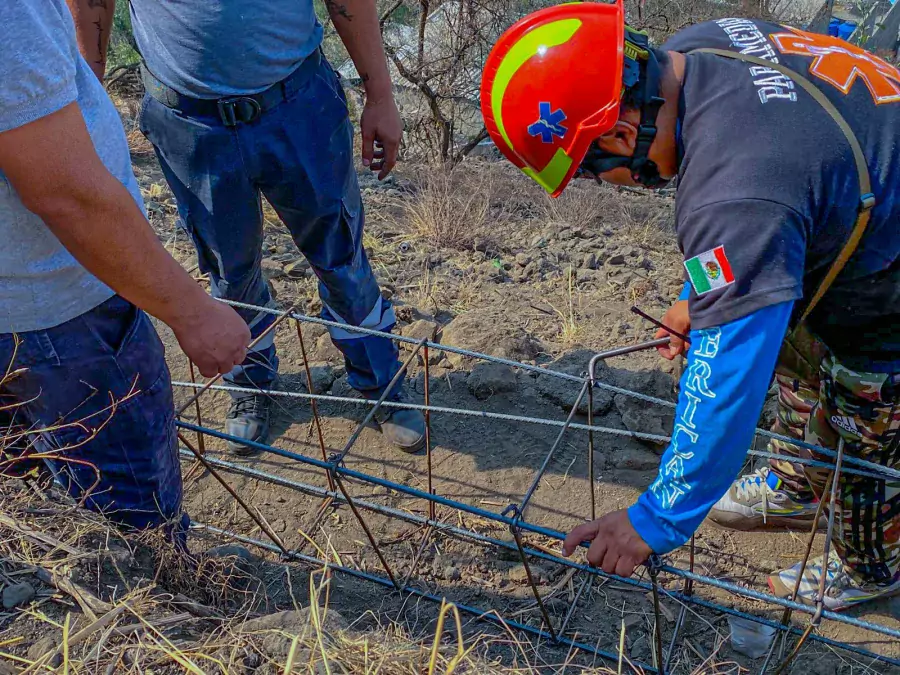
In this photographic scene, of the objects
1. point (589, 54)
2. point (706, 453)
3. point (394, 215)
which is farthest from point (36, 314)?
point (394, 215)

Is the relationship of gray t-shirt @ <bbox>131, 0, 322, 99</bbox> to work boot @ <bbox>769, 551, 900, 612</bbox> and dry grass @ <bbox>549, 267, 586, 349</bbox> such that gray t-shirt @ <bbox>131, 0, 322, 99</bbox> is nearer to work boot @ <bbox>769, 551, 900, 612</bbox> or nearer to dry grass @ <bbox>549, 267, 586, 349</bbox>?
dry grass @ <bbox>549, 267, 586, 349</bbox>

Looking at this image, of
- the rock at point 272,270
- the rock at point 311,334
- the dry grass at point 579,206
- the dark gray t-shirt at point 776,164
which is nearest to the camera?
the dark gray t-shirt at point 776,164

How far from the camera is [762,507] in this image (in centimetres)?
295

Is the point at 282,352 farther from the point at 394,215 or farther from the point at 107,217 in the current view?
the point at 107,217

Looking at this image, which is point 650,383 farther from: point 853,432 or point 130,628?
point 130,628

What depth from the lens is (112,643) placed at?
1541 mm

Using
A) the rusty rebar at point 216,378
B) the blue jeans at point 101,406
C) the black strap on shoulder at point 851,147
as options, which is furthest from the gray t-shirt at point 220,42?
the black strap on shoulder at point 851,147

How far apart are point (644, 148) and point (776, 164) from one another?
32 centimetres

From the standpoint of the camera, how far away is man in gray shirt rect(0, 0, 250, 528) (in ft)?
4.64

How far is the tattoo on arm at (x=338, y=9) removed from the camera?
→ 2787mm

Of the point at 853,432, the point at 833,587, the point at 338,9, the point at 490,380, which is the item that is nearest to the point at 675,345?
the point at 853,432

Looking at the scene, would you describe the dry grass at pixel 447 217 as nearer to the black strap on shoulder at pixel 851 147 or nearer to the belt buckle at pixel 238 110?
the belt buckle at pixel 238 110

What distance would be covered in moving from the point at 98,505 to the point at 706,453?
62.5 inches

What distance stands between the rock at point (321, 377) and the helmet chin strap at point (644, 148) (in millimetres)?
2175
